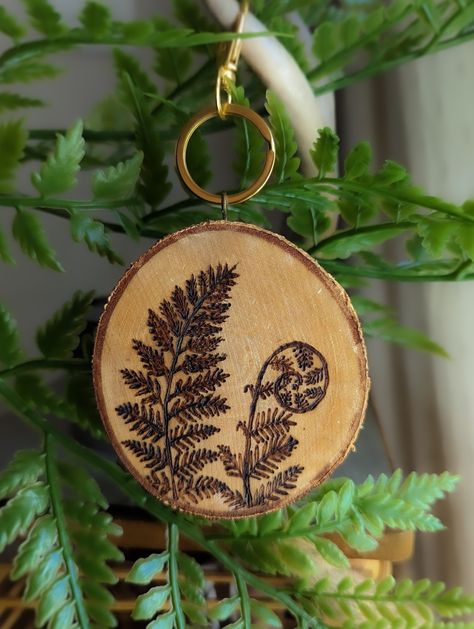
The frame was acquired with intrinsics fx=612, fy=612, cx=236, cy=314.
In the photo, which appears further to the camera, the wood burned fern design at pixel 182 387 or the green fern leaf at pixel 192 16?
the green fern leaf at pixel 192 16

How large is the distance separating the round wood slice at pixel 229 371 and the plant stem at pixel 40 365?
0.04 metres

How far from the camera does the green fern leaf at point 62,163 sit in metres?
0.40

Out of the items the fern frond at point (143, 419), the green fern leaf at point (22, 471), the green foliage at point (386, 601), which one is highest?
the fern frond at point (143, 419)

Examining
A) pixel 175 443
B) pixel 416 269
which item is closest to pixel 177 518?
pixel 175 443

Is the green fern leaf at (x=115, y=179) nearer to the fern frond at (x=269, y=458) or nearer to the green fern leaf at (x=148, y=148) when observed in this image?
the green fern leaf at (x=148, y=148)

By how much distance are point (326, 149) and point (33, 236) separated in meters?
0.21

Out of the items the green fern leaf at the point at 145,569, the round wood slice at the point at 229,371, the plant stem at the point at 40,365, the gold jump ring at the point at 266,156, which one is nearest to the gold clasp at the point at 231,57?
the gold jump ring at the point at 266,156

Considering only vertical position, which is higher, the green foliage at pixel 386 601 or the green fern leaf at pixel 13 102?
the green fern leaf at pixel 13 102

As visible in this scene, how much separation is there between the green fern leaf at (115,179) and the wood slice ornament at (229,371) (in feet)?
0.18

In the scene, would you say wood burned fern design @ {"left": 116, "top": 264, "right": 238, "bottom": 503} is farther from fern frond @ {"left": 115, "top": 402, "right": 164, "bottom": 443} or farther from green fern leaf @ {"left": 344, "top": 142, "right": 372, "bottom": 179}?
green fern leaf @ {"left": 344, "top": 142, "right": 372, "bottom": 179}

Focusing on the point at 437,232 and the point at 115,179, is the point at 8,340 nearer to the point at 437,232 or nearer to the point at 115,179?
the point at 115,179

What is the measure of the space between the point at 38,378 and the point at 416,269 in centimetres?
31

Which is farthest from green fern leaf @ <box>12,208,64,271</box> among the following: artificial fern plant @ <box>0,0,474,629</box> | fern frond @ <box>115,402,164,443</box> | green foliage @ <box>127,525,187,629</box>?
green foliage @ <box>127,525,187,629</box>

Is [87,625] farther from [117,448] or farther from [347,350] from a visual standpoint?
[347,350]
